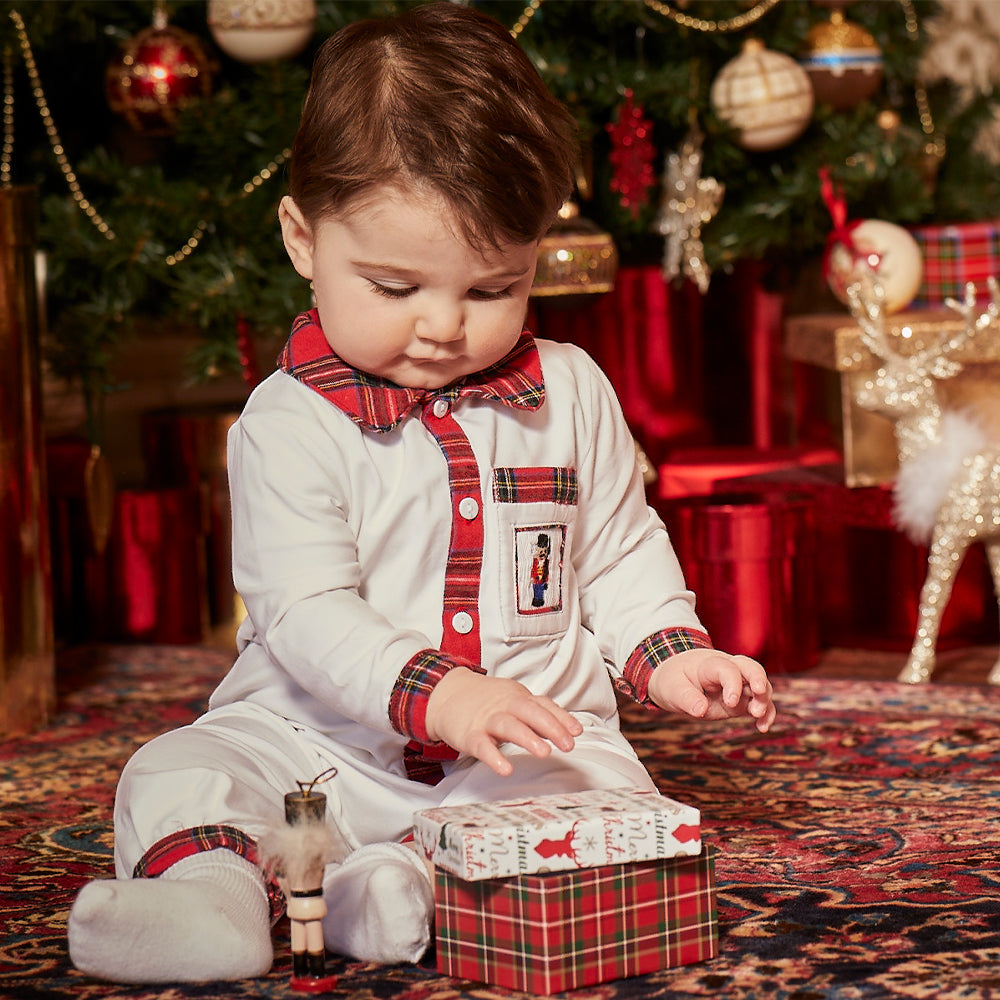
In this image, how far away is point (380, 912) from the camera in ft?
3.17

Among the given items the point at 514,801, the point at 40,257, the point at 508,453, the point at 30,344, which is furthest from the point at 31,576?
the point at 514,801

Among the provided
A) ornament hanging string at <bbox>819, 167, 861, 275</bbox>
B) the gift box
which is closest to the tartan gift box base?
the gift box

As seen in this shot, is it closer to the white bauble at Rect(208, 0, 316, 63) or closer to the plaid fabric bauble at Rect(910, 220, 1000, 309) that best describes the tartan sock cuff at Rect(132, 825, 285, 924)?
the white bauble at Rect(208, 0, 316, 63)

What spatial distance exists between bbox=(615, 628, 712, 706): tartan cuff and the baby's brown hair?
30 cm

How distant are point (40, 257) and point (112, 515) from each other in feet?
1.56

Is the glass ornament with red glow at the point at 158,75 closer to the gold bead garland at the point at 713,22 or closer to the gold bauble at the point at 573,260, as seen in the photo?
the gold bauble at the point at 573,260

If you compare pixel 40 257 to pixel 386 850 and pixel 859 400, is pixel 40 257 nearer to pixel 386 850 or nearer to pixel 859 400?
pixel 859 400

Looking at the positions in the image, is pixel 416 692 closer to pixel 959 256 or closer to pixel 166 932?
pixel 166 932

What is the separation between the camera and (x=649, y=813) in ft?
3.06

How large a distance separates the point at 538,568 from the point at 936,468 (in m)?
0.89

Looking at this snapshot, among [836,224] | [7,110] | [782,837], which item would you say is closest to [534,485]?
[782,837]

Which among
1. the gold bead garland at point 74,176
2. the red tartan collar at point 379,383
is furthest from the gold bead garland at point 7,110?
the red tartan collar at point 379,383

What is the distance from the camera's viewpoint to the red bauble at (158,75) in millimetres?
2037

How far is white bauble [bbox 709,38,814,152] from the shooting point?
7.04 ft
